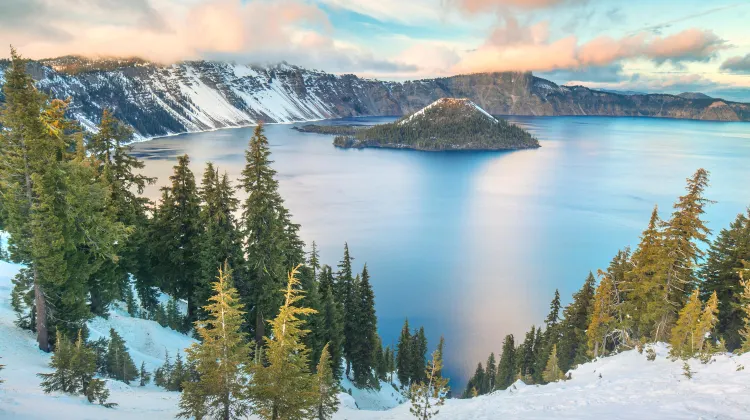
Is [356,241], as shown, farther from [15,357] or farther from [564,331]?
[15,357]

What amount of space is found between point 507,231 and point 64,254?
78.7 metres

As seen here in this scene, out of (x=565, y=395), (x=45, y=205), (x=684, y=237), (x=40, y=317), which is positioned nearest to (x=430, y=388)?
(x=565, y=395)

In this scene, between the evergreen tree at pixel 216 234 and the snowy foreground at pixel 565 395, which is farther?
the evergreen tree at pixel 216 234

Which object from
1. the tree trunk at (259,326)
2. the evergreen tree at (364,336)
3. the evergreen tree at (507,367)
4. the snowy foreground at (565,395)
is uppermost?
the snowy foreground at (565,395)

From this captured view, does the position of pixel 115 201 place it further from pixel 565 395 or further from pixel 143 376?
pixel 565 395

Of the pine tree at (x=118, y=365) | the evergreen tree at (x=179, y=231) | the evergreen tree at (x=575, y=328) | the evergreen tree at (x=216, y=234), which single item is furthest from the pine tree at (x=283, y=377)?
the evergreen tree at (x=575, y=328)

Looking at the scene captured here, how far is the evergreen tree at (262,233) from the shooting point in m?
23.2

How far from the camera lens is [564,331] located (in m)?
36.0

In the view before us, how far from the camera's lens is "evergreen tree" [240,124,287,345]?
76.2ft

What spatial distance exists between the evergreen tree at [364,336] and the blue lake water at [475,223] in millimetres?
14312

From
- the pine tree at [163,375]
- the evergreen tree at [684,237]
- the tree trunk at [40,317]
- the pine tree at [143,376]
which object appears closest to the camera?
the tree trunk at [40,317]

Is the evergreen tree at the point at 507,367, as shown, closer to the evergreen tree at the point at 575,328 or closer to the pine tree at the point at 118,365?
the evergreen tree at the point at 575,328

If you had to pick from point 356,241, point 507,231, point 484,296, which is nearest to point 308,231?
point 356,241

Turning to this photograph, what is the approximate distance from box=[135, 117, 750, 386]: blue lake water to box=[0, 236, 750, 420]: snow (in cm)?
2996
